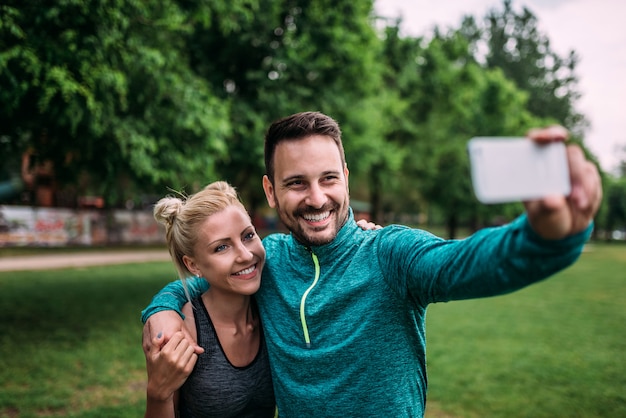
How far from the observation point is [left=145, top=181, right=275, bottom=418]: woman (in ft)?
6.51

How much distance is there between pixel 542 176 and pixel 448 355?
22.2 feet

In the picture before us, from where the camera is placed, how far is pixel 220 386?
81.9 inches

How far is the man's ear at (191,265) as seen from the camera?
2.37 m

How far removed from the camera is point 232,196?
235 cm

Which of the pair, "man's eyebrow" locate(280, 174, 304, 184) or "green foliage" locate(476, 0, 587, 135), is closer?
"man's eyebrow" locate(280, 174, 304, 184)

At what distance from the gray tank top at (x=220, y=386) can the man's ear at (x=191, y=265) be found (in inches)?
11.1

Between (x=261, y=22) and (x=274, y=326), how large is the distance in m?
9.84

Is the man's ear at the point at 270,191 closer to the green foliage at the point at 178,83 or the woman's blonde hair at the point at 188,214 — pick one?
the woman's blonde hair at the point at 188,214

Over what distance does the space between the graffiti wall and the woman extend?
1958cm

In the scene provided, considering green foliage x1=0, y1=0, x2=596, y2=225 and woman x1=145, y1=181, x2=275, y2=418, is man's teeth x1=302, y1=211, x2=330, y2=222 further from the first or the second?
green foliage x1=0, y1=0, x2=596, y2=225

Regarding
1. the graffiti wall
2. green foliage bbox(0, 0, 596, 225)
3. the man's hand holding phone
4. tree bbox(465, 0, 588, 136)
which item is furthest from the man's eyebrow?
tree bbox(465, 0, 588, 136)

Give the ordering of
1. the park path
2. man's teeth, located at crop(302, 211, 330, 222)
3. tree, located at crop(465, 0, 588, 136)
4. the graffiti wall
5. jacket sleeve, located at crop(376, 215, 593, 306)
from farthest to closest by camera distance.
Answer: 1. tree, located at crop(465, 0, 588, 136)
2. the graffiti wall
3. the park path
4. man's teeth, located at crop(302, 211, 330, 222)
5. jacket sleeve, located at crop(376, 215, 593, 306)

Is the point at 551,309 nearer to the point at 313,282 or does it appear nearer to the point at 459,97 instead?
the point at 313,282

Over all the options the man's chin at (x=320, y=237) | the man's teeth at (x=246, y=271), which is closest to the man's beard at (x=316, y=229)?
the man's chin at (x=320, y=237)
